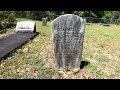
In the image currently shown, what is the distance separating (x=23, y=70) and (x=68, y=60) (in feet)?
4.45

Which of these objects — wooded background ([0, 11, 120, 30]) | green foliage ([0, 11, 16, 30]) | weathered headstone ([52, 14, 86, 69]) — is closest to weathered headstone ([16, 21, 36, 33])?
wooded background ([0, 11, 120, 30])

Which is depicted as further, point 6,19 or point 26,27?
point 6,19

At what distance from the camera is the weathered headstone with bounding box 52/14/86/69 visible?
603 cm

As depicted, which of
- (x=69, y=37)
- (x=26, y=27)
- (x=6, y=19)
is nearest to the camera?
(x=69, y=37)

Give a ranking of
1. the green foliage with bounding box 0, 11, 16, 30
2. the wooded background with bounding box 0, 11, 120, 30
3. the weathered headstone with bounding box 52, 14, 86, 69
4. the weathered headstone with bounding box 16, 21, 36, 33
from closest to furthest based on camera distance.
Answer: the weathered headstone with bounding box 52, 14, 86, 69 < the weathered headstone with bounding box 16, 21, 36, 33 < the green foliage with bounding box 0, 11, 16, 30 < the wooded background with bounding box 0, 11, 120, 30

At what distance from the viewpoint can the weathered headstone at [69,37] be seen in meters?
6.03

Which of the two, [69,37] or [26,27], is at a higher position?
[69,37]


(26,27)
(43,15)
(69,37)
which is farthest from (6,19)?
(43,15)

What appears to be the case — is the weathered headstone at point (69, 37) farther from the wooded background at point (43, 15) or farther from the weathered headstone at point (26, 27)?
the wooded background at point (43, 15)

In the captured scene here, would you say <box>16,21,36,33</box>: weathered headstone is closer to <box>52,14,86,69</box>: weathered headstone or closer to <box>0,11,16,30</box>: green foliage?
<box>0,11,16,30</box>: green foliage

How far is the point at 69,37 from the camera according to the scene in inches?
241

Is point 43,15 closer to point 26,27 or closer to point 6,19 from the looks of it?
point 6,19
